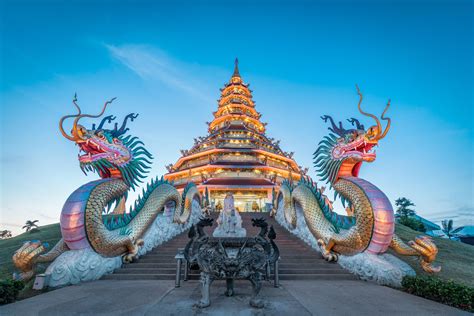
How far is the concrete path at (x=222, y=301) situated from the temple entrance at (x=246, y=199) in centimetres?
1498

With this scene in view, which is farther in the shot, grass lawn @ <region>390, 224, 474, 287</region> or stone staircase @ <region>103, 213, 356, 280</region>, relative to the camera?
grass lawn @ <region>390, 224, 474, 287</region>

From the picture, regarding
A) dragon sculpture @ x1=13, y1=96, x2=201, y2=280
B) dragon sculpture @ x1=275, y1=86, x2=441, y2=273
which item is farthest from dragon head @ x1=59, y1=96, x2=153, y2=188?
dragon sculpture @ x1=275, y1=86, x2=441, y2=273

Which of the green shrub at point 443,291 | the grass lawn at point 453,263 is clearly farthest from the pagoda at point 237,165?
the green shrub at point 443,291

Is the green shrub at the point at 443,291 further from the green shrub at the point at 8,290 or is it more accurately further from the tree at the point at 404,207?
the tree at the point at 404,207

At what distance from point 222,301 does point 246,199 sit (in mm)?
17037

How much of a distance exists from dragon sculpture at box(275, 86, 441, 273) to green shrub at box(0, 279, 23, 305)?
7915 mm

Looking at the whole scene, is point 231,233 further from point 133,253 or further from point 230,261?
point 230,261

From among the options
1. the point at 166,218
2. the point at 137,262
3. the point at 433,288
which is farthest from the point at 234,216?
the point at 433,288

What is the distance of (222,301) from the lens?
4102 millimetres

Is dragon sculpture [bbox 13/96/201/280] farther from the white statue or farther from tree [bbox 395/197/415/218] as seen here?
tree [bbox 395/197/415/218]

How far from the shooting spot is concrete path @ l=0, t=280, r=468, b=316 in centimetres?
374

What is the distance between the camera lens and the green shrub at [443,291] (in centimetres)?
396

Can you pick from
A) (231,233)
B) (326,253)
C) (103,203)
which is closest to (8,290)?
(103,203)

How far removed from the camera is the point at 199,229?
4379 millimetres
